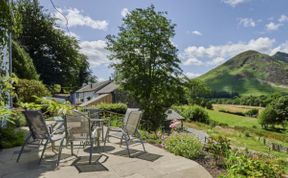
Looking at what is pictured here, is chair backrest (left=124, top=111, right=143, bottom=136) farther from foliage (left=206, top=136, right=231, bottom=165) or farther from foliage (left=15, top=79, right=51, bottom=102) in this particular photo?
foliage (left=15, top=79, right=51, bottom=102)

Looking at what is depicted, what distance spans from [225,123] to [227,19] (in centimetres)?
2974

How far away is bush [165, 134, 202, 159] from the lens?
5.07 m

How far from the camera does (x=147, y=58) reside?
63.6ft

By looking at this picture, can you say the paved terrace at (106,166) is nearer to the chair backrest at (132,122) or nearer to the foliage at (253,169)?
the chair backrest at (132,122)

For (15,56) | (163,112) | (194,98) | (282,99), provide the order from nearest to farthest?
(15,56) < (163,112) < (194,98) < (282,99)

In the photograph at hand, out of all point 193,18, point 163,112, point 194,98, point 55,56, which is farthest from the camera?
point 194,98

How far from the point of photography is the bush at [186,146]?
16.6 feet

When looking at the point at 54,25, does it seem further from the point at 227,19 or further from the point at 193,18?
the point at 193,18

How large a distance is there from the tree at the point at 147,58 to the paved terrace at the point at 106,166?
13335 millimetres

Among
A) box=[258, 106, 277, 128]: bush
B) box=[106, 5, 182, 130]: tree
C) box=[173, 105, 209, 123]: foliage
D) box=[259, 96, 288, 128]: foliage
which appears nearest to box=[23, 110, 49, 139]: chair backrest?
box=[106, 5, 182, 130]: tree

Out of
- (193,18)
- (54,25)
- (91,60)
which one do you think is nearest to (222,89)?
(91,60)

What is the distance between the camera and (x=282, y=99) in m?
45.2

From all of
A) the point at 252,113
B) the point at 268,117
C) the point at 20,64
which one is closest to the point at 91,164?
the point at 20,64

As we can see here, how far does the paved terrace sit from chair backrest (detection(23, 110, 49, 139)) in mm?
513
